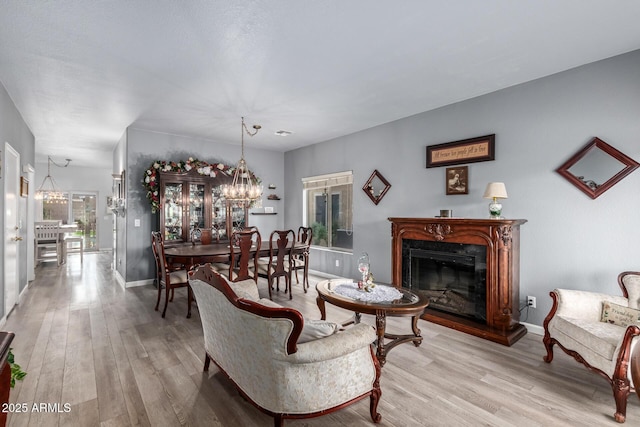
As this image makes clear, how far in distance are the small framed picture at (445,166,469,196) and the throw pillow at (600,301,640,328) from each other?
5.72 feet

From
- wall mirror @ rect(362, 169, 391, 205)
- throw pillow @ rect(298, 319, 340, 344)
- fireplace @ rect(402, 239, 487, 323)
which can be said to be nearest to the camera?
throw pillow @ rect(298, 319, 340, 344)

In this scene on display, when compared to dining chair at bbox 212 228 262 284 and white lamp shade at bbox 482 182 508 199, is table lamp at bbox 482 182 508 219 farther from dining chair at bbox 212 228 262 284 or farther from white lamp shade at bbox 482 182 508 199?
dining chair at bbox 212 228 262 284

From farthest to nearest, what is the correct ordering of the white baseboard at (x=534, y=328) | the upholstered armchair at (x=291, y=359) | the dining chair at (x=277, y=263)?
the dining chair at (x=277, y=263) < the white baseboard at (x=534, y=328) < the upholstered armchair at (x=291, y=359)

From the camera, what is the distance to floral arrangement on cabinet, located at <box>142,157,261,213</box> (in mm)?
5016

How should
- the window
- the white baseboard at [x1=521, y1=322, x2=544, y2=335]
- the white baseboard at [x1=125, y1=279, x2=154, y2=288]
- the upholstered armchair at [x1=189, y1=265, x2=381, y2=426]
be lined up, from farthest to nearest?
the window → the white baseboard at [x1=125, y1=279, x2=154, y2=288] → the white baseboard at [x1=521, y1=322, x2=544, y2=335] → the upholstered armchair at [x1=189, y1=265, x2=381, y2=426]

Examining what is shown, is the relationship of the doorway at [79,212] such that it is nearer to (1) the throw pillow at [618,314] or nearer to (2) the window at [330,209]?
(2) the window at [330,209]

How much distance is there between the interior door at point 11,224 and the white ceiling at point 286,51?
30.5 inches

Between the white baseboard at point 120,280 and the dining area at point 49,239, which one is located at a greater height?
the dining area at point 49,239

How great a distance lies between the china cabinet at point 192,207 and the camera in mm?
5180

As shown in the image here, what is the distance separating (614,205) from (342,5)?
2960 mm

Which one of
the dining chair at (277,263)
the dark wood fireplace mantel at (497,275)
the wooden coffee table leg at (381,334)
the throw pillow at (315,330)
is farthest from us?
the dining chair at (277,263)

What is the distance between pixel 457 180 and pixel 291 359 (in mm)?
3193

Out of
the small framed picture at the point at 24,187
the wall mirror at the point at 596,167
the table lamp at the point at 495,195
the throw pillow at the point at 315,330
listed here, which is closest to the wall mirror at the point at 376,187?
the table lamp at the point at 495,195

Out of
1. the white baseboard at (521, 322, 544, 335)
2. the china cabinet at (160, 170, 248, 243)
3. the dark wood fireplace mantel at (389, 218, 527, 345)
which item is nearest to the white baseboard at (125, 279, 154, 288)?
the china cabinet at (160, 170, 248, 243)
